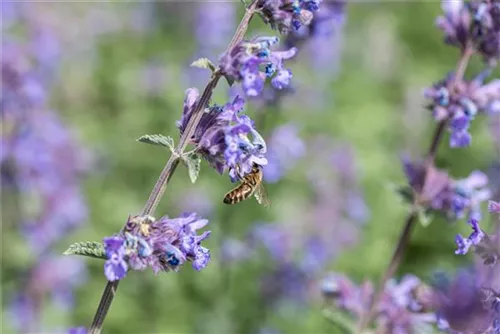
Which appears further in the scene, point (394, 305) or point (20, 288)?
point (20, 288)

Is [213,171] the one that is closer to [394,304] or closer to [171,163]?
[394,304]

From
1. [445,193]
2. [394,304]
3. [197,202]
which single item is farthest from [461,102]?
[197,202]

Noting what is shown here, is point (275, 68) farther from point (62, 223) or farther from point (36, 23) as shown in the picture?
point (36, 23)

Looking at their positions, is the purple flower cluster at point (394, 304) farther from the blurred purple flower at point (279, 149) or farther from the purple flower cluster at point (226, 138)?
the purple flower cluster at point (226, 138)

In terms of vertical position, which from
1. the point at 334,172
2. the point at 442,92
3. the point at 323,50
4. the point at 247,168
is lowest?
the point at 247,168

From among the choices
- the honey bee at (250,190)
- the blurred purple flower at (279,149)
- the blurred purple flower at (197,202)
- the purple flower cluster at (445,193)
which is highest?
the blurred purple flower at (197,202)

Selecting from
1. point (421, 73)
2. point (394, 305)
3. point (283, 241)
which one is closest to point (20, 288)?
point (283, 241)

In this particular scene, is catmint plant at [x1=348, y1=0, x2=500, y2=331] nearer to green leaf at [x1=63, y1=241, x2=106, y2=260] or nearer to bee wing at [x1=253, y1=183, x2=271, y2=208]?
bee wing at [x1=253, y1=183, x2=271, y2=208]

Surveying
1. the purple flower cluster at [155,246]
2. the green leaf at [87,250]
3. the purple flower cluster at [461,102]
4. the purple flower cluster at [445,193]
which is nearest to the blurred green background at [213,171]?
the purple flower cluster at [445,193]
